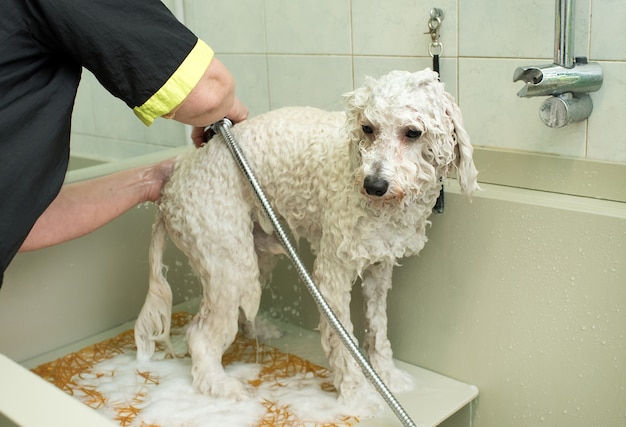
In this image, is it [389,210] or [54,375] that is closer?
[389,210]

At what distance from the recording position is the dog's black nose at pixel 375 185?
114 cm

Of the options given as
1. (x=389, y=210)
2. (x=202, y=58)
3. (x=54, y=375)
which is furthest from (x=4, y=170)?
(x=54, y=375)

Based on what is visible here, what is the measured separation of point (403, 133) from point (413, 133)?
0.6 inches

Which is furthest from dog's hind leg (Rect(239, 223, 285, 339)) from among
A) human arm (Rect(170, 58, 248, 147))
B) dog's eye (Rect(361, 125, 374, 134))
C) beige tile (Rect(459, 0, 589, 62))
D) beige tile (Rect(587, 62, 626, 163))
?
beige tile (Rect(587, 62, 626, 163))

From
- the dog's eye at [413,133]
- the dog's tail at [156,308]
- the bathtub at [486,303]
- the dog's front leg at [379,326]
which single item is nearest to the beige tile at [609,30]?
the bathtub at [486,303]

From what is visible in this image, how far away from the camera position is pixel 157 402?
156cm

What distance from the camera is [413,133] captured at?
46.3 inches

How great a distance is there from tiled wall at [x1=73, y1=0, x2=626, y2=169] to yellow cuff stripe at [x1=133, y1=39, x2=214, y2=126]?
0.59 m

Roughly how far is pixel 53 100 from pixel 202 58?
9.5 inches

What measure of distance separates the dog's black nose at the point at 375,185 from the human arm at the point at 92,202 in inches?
23.4

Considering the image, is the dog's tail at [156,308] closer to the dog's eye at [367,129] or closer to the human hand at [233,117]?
the human hand at [233,117]

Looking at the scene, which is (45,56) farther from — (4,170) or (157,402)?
(157,402)

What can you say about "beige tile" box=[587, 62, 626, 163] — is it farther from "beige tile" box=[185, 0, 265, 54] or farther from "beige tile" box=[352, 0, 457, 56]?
"beige tile" box=[185, 0, 265, 54]

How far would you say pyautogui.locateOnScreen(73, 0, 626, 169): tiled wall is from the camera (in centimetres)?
136
